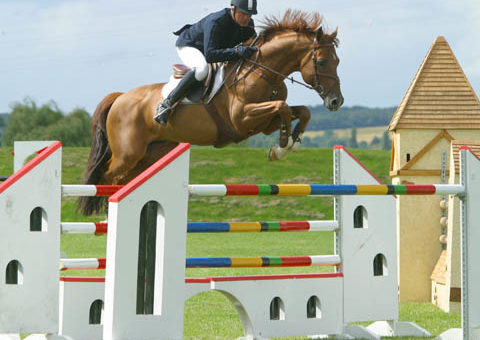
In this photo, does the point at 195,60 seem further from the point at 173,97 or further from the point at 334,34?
the point at 334,34

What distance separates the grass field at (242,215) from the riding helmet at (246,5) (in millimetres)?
2011

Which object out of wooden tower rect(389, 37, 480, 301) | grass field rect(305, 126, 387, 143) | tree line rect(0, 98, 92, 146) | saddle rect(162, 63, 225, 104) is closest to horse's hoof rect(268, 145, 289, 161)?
saddle rect(162, 63, 225, 104)

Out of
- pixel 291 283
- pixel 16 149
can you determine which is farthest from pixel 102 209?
pixel 291 283

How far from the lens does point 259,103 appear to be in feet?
16.7

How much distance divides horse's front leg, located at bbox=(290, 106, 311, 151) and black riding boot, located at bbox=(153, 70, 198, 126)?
69cm

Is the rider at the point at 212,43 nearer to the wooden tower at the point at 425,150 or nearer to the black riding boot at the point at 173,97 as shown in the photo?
the black riding boot at the point at 173,97

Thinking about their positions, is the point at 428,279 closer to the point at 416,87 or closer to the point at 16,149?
the point at 416,87

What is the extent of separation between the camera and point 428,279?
6.61 m

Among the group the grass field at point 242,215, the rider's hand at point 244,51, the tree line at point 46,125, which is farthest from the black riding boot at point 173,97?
the tree line at point 46,125

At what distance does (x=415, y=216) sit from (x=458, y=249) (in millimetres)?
799

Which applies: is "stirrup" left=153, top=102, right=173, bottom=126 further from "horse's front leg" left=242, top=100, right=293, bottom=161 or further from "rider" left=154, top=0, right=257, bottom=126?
"horse's front leg" left=242, top=100, right=293, bottom=161

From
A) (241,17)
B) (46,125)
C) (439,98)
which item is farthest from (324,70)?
(46,125)

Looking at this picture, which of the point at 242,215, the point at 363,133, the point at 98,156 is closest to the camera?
the point at 98,156

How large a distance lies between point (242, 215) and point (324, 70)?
636 inches
